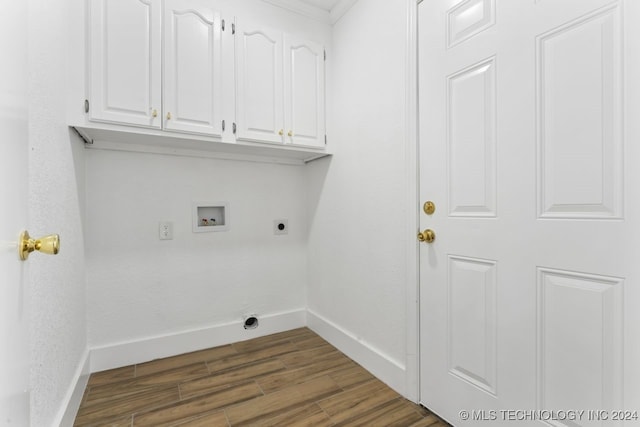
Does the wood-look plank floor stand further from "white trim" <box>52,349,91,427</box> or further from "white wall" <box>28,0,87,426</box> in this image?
"white wall" <box>28,0,87,426</box>

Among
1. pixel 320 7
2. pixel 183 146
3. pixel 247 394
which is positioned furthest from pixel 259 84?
pixel 247 394

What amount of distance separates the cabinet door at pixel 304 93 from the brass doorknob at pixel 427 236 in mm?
1010

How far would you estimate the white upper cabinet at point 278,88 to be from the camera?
6.20ft

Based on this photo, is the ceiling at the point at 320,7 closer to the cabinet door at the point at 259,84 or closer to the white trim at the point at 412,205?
the cabinet door at the point at 259,84

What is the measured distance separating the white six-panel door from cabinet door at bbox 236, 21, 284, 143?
0.93 meters

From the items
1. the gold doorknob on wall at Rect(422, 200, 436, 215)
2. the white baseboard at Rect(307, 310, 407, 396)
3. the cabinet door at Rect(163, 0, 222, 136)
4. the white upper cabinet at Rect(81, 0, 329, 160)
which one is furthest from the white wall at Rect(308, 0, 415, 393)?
the cabinet door at Rect(163, 0, 222, 136)

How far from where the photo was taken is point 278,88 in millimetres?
1986

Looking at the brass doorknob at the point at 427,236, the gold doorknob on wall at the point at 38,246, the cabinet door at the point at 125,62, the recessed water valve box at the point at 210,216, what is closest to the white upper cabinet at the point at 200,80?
the cabinet door at the point at 125,62

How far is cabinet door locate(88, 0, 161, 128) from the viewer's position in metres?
1.49

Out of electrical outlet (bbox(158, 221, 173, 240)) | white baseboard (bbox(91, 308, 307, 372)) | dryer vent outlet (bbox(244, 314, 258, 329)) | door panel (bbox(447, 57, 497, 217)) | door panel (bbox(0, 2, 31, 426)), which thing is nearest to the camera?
door panel (bbox(0, 2, 31, 426))

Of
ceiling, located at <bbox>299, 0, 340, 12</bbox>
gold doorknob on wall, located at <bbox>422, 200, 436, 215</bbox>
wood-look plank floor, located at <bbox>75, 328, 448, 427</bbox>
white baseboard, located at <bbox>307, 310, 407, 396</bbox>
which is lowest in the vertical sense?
wood-look plank floor, located at <bbox>75, 328, 448, 427</bbox>

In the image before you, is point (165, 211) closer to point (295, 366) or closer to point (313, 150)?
point (313, 150)

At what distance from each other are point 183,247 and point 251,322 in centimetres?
78

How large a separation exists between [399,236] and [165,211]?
5.06ft
